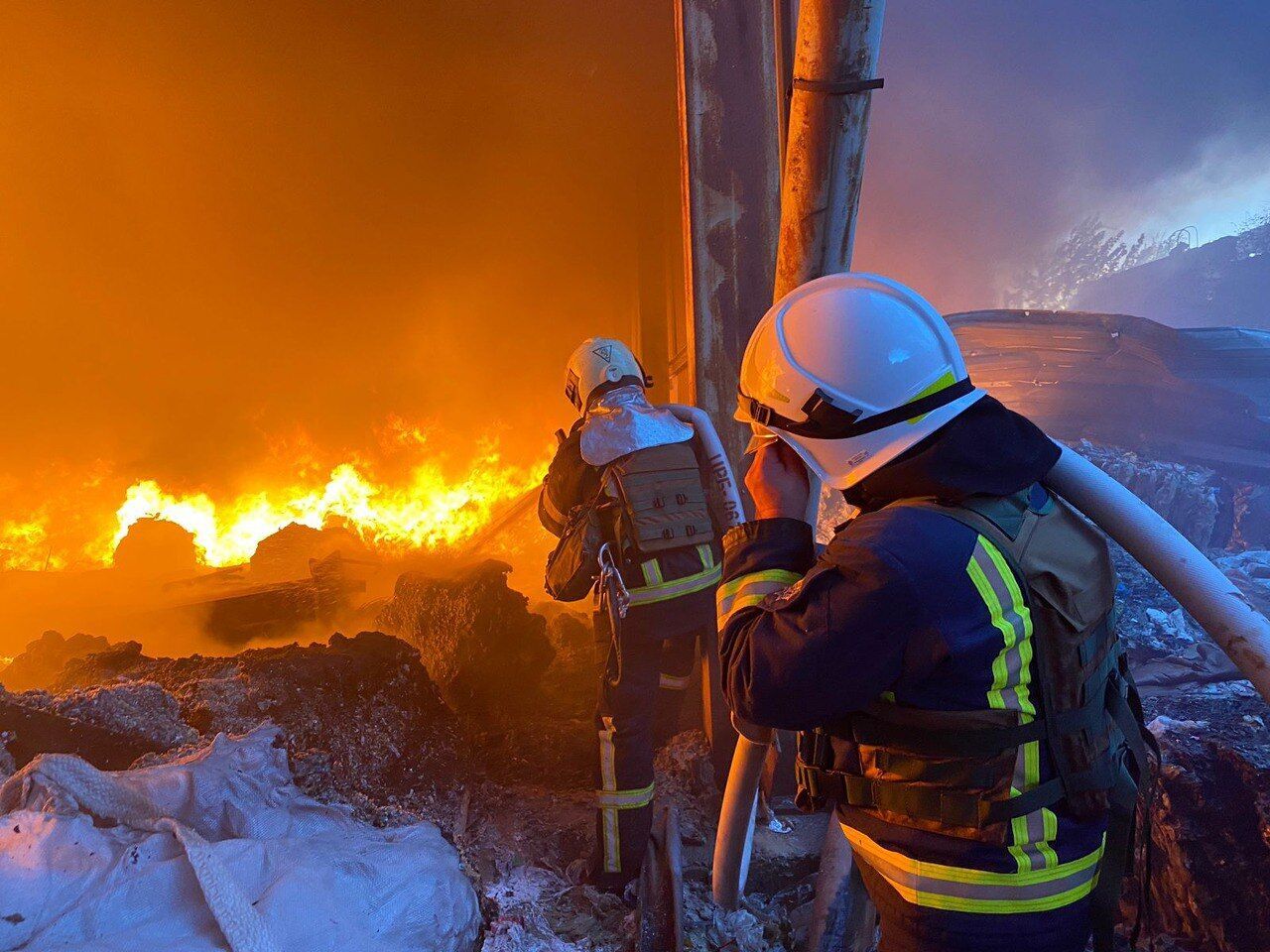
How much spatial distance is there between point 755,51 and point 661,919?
4.12 meters

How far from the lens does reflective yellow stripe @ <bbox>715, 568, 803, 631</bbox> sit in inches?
51.1

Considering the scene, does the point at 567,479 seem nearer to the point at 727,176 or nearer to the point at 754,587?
the point at 727,176

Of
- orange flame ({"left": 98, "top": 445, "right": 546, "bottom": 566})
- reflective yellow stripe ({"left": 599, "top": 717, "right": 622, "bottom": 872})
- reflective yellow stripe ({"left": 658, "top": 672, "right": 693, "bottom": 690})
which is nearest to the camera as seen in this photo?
reflective yellow stripe ({"left": 599, "top": 717, "right": 622, "bottom": 872})

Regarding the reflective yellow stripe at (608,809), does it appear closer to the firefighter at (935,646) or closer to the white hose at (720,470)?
the white hose at (720,470)

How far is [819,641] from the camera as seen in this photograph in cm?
110

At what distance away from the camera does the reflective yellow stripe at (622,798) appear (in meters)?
2.79

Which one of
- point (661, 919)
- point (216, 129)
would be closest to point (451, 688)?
point (661, 919)

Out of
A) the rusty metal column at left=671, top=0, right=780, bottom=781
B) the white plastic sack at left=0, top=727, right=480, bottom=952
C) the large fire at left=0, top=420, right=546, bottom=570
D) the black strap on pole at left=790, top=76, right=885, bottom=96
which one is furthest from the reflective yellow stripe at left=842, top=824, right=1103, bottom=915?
the large fire at left=0, top=420, right=546, bottom=570

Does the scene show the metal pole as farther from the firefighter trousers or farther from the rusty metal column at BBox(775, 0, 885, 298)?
the firefighter trousers

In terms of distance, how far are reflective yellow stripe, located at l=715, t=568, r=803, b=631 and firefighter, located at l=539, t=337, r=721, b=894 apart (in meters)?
1.53

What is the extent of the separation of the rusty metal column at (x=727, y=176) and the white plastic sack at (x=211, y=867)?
177 cm

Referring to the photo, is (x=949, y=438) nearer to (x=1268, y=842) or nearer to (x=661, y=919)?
(x=1268, y=842)

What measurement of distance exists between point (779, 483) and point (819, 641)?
0.42 metres

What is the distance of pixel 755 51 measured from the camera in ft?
11.1
